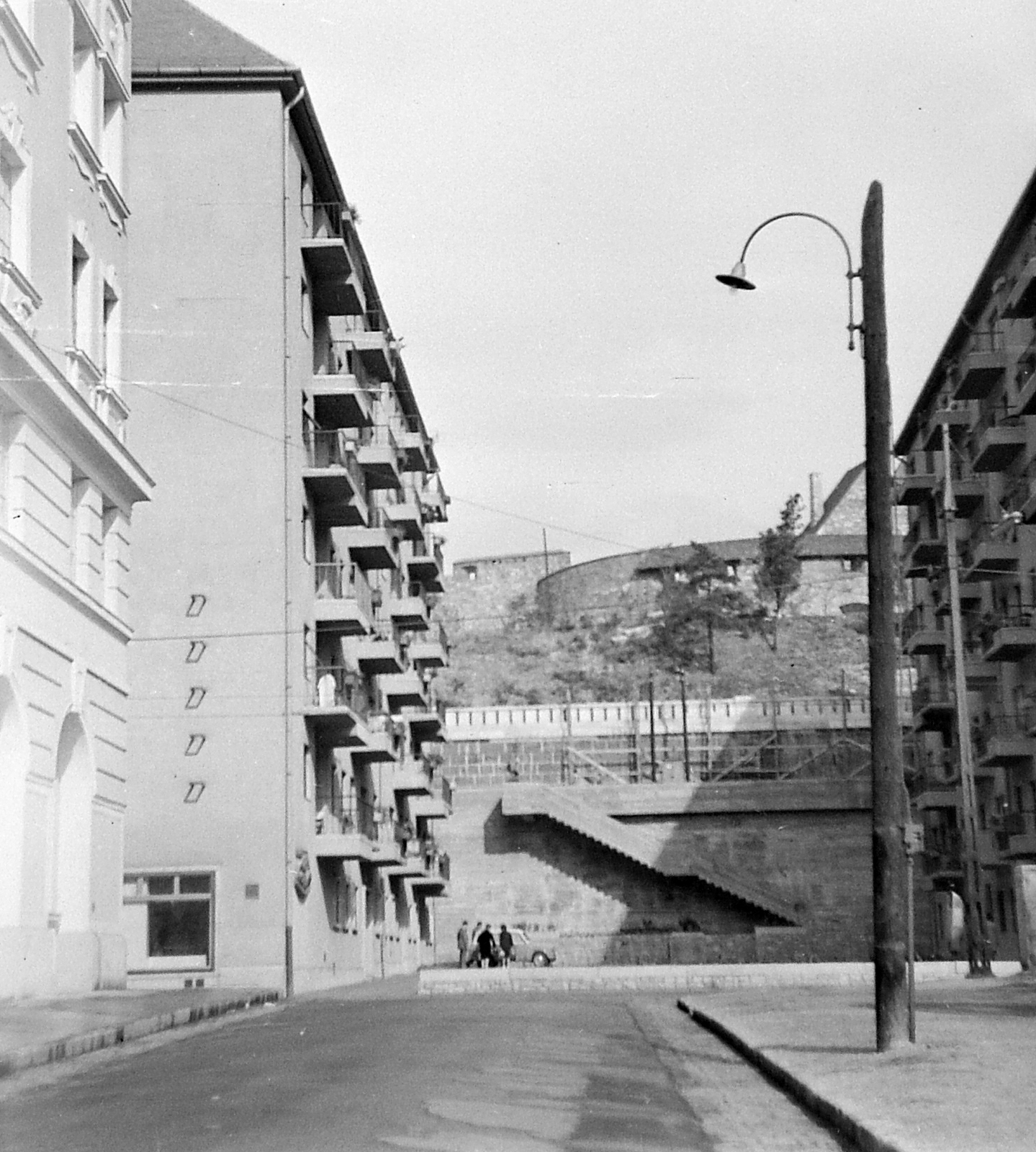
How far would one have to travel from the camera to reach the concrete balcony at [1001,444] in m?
49.8

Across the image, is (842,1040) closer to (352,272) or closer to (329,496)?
(329,496)

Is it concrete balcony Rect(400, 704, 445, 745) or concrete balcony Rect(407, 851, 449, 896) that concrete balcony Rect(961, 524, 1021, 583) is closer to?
concrete balcony Rect(400, 704, 445, 745)

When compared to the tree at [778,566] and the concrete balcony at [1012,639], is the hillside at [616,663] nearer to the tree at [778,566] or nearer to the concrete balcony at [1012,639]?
the tree at [778,566]

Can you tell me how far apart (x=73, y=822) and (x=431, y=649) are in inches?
1402

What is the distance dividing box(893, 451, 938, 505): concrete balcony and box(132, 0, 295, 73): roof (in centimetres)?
2881

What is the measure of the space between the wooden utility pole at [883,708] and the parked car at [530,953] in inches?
1575

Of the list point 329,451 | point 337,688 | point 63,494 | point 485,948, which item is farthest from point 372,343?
point 63,494

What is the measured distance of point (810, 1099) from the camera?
11.4 metres

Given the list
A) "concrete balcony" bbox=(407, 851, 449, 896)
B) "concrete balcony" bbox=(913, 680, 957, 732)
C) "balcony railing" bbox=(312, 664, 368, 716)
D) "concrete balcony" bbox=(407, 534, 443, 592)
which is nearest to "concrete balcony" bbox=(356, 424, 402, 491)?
"balcony railing" bbox=(312, 664, 368, 716)

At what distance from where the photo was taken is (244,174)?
133 feet

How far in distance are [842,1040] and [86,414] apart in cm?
1341

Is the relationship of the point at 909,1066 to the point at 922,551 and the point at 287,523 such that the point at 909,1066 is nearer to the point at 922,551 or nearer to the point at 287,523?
the point at 287,523

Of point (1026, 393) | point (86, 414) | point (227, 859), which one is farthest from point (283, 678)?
point (1026, 393)

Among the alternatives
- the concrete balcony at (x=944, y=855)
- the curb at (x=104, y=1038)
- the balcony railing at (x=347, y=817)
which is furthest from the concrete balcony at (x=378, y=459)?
the curb at (x=104, y=1038)
